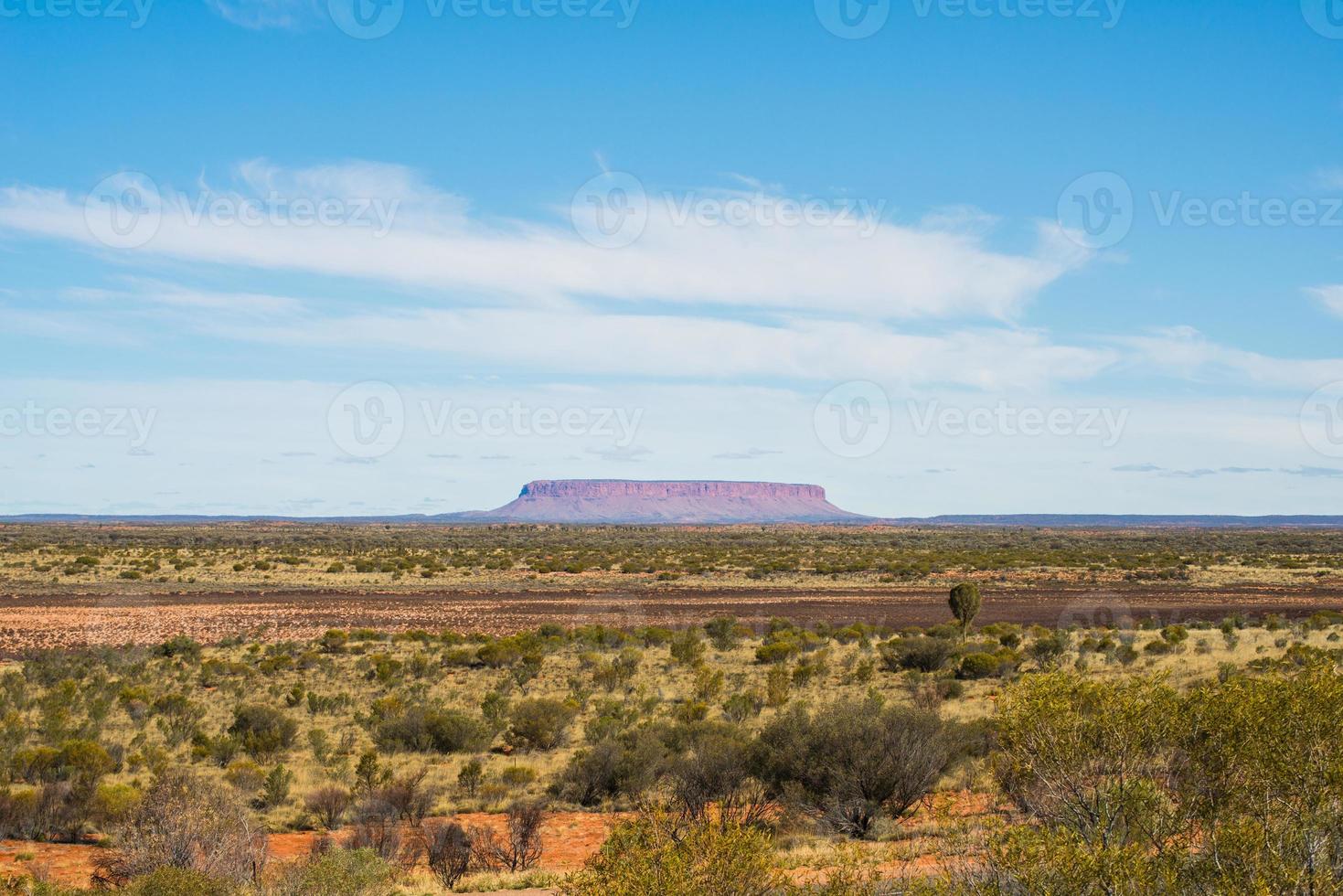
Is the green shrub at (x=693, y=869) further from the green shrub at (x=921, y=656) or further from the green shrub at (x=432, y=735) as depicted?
the green shrub at (x=921, y=656)

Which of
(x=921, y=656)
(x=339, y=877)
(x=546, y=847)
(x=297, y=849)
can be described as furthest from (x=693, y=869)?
(x=921, y=656)

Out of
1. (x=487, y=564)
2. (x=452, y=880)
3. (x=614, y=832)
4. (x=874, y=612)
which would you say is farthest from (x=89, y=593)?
(x=614, y=832)

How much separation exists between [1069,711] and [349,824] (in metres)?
10.3

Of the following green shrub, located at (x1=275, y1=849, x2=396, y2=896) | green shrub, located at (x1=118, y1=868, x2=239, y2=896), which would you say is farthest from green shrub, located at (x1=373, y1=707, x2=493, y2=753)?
green shrub, located at (x1=118, y1=868, x2=239, y2=896)

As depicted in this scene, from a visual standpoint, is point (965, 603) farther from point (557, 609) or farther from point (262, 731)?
point (262, 731)

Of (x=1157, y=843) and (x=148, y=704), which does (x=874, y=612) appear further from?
(x=1157, y=843)

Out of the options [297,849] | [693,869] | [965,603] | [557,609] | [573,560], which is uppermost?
[693,869]

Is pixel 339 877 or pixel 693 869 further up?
pixel 693 869

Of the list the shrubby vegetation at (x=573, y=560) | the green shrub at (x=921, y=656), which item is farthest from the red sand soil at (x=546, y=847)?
the shrubby vegetation at (x=573, y=560)

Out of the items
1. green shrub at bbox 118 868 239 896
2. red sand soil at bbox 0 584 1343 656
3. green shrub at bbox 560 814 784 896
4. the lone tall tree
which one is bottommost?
red sand soil at bbox 0 584 1343 656

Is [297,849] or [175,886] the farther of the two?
[297,849]

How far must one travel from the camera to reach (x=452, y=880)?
11242 mm

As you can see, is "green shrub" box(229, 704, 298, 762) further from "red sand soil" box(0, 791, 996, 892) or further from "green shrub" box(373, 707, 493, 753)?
"red sand soil" box(0, 791, 996, 892)

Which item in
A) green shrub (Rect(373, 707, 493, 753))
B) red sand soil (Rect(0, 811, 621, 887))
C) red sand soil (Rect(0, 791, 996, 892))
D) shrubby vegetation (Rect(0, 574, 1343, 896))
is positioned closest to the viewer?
shrubby vegetation (Rect(0, 574, 1343, 896))
